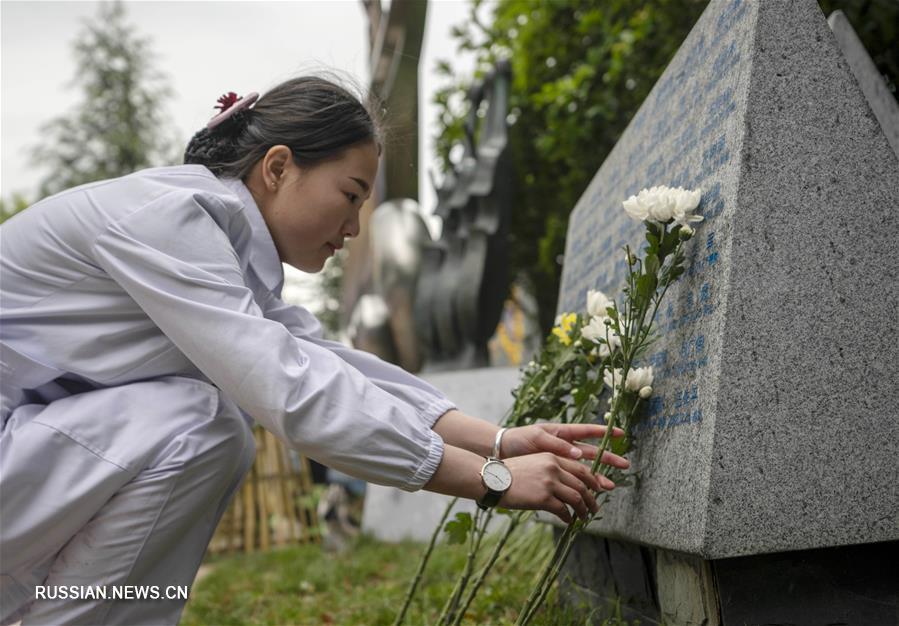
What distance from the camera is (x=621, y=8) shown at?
19.1 ft

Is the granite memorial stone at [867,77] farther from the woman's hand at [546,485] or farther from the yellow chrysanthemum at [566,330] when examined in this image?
the woman's hand at [546,485]

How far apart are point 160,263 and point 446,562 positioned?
2584mm

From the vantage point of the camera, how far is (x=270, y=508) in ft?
24.8

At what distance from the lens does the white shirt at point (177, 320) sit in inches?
57.0

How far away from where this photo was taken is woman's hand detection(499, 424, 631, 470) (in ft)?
5.70

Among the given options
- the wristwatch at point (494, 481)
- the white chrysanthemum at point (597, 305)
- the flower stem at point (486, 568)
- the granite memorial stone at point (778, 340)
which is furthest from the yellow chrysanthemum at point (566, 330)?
the wristwatch at point (494, 481)

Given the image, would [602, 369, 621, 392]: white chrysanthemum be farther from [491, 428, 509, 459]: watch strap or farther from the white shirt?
the white shirt

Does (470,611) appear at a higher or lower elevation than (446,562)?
higher

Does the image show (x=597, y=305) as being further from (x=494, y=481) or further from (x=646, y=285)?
(x=494, y=481)

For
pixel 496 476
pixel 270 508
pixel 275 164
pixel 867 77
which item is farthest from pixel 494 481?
pixel 270 508

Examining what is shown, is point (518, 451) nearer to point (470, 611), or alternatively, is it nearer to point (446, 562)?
point (470, 611)

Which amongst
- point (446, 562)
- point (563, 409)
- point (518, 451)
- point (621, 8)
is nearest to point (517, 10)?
point (621, 8)

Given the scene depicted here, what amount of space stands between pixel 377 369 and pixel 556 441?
51 centimetres

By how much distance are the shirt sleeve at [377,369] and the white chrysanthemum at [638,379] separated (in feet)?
1.31
